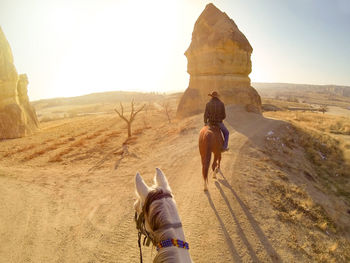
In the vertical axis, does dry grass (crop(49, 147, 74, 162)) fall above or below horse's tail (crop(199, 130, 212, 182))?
below

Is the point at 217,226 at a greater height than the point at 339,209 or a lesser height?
greater

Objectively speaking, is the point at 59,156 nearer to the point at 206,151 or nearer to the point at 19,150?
the point at 19,150

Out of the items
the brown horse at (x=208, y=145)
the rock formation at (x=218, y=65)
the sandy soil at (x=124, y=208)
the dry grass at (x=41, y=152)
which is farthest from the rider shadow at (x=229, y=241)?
the rock formation at (x=218, y=65)

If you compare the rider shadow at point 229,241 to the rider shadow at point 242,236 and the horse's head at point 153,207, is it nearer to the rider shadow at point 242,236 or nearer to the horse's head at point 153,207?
the rider shadow at point 242,236

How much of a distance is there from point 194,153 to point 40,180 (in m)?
7.91

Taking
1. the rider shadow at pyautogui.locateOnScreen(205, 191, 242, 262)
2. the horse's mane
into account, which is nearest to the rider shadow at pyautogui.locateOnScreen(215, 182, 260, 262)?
the rider shadow at pyautogui.locateOnScreen(205, 191, 242, 262)

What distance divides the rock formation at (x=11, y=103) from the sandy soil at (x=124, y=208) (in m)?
9.51

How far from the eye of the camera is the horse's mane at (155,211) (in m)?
2.08

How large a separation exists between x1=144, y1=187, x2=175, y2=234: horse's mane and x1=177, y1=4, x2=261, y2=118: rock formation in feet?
64.8

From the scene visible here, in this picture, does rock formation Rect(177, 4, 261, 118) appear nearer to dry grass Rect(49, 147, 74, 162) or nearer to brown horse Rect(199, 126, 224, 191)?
dry grass Rect(49, 147, 74, 162)

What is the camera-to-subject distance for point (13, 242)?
5340 mm

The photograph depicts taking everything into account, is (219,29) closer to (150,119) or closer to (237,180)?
(150,119)

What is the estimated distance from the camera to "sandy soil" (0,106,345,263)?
4.79 m

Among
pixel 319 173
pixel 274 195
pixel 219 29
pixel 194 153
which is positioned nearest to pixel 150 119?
pixel 219 29
